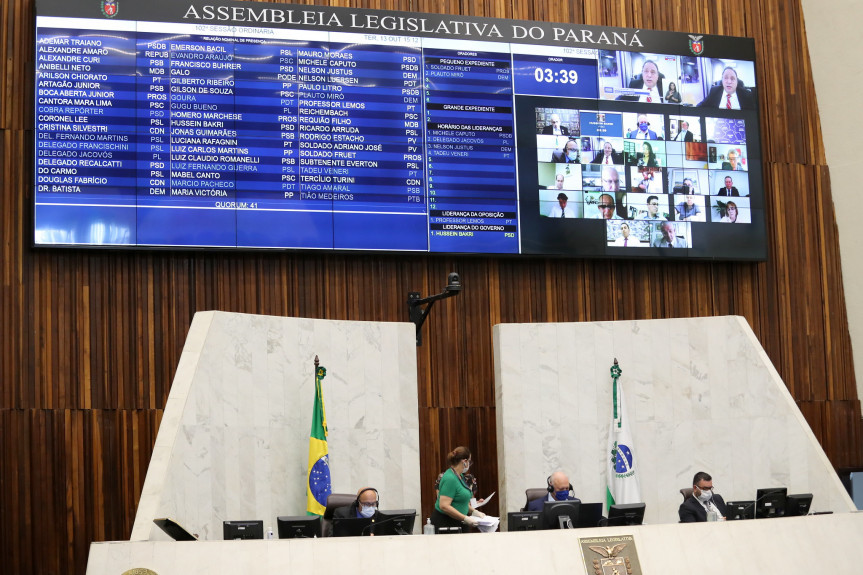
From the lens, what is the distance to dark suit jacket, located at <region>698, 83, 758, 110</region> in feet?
35.7

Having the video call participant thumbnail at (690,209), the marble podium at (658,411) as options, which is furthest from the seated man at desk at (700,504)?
the video call participant thumbnail at (690,209)

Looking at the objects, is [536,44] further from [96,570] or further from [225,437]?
[96,570]

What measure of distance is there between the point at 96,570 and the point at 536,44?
6.37 m

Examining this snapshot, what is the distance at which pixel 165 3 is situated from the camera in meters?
9.69

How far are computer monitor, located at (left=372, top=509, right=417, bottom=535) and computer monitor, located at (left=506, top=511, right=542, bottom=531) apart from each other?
2.04 ft

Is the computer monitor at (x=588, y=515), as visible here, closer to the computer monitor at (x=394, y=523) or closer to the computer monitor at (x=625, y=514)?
the computer monitor at (x=625, y=514)

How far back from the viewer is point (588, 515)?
725cm

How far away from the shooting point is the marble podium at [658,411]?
9.41m

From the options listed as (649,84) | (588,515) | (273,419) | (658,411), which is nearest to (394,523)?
(588,515)

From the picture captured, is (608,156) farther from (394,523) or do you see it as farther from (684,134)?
(394,523)

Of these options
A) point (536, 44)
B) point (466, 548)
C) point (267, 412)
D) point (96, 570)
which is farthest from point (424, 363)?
point (96, 570)

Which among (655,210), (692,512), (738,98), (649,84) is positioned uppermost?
(649,84)

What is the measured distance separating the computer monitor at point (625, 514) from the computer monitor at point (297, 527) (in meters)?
1.78

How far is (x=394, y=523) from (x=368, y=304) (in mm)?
3499
